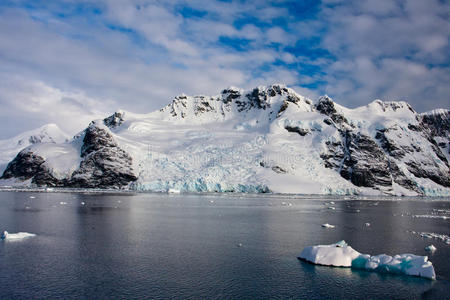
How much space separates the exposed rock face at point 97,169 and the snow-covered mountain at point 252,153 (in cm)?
27

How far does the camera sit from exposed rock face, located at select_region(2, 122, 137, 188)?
95.1 m

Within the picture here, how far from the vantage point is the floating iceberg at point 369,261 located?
→ 15.4 m

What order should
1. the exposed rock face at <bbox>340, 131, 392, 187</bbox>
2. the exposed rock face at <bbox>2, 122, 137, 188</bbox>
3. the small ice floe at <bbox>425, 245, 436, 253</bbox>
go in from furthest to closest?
the exposed rock face at <bbox>340, 131, 392, 187</bbox> → the exposed rock face at <bbox>2, 122, 137, 188</bbox> → the small ice floe at <bbox>425, 245, 436, 253</bbox>

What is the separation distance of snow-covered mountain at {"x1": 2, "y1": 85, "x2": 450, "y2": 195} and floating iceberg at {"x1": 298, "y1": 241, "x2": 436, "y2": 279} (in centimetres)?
7075

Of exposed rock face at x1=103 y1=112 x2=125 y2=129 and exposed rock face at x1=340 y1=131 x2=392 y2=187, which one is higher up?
exposed rock face at x1=103 y1=112 x2=125 y2=129

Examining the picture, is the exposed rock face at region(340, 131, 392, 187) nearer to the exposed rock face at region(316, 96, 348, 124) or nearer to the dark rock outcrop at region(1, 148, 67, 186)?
the exposed rock face at region(316, 96, 348, 124)

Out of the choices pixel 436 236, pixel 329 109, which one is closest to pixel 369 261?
pixel 436 236

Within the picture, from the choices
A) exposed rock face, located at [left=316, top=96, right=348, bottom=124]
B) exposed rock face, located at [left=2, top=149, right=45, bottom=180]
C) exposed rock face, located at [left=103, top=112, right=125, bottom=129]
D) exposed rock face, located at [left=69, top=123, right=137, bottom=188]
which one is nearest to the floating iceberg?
exposed rock face, located at [left=69, top=123, right=137, bottom=188]

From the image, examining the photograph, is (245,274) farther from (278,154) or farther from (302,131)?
(302,131)

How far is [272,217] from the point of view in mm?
35906

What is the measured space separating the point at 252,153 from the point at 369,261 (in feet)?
284

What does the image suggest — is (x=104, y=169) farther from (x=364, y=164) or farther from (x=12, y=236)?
(x=364, y=164)

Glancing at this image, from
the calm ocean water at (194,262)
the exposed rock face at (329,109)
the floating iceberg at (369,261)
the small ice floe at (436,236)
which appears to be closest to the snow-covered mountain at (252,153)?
the exposed rock face at (329,109)

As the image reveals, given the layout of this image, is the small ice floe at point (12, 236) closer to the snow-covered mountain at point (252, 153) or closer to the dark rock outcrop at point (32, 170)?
the snow-covered mountain at point (252, 153)
